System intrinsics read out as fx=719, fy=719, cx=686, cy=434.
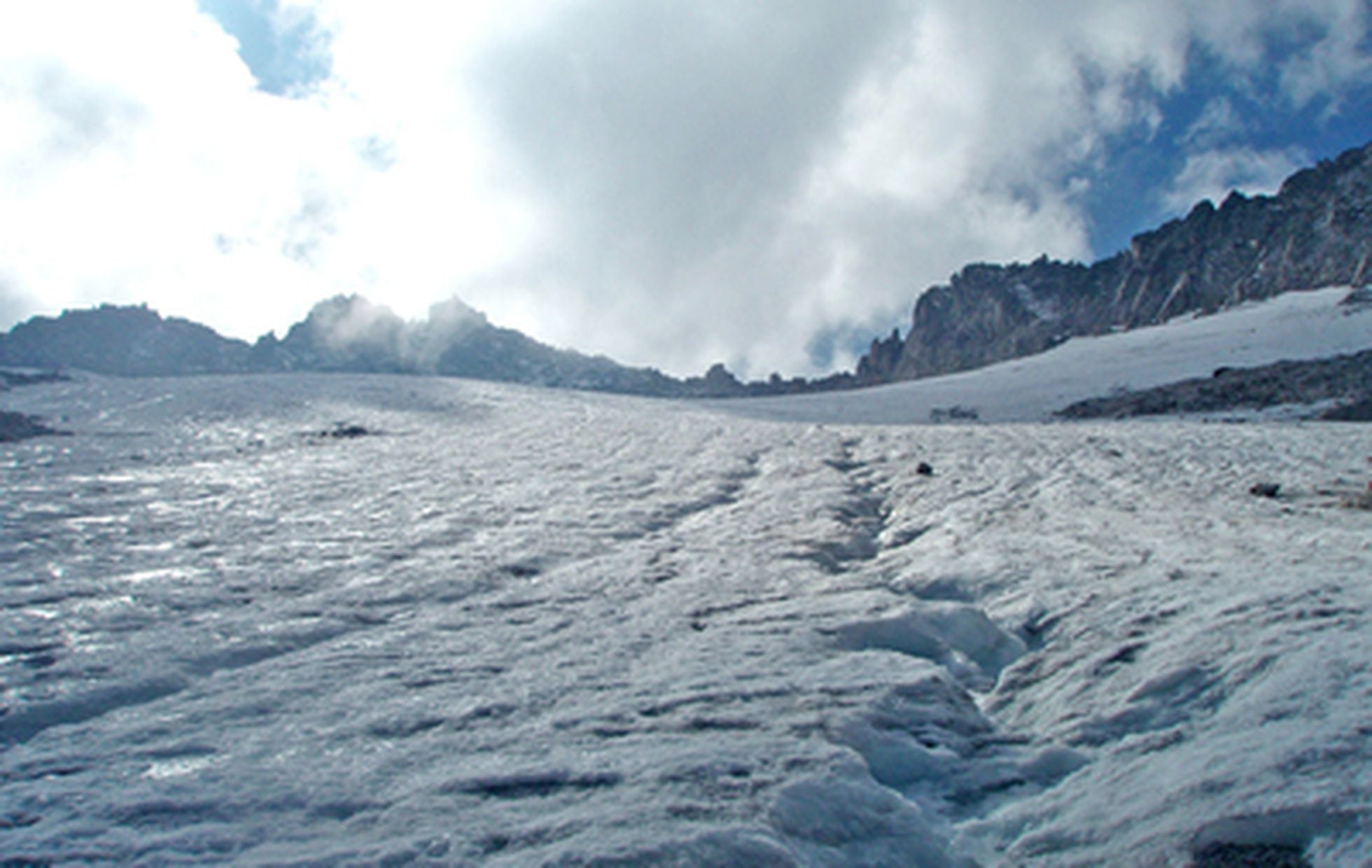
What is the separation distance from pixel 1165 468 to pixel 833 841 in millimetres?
13209

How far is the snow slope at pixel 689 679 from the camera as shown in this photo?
3.60 m

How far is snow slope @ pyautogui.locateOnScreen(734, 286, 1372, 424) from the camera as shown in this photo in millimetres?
41531

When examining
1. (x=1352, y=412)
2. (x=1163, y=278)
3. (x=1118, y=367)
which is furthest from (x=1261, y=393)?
(x=1163, y=278)

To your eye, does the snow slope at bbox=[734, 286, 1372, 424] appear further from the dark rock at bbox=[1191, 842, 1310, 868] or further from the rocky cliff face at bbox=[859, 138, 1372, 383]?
the dark rock at bbox=[1191, 842, 1310, 868]

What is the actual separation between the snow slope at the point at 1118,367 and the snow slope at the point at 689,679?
104ft

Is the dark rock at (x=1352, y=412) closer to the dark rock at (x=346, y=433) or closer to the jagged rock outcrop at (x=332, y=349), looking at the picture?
the dark rock at (x=346, y=433)

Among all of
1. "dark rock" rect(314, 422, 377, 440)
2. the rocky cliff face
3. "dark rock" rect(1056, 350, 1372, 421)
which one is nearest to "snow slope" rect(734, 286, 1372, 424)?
"dark rock" rect(1056, 350, 1372, 421)

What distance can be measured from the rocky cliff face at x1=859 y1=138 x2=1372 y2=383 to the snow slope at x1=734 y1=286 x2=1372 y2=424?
1838 centimetres

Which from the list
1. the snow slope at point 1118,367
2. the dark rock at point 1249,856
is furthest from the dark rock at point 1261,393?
the dark rock at point 1249,856

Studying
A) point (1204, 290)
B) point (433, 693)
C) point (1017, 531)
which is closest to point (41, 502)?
point (433, 693)

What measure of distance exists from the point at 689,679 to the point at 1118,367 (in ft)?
172

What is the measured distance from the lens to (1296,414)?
2750 centimetres

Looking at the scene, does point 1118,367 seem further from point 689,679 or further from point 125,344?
point 125,344

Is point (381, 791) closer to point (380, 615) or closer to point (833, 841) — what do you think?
point (833, 841)
